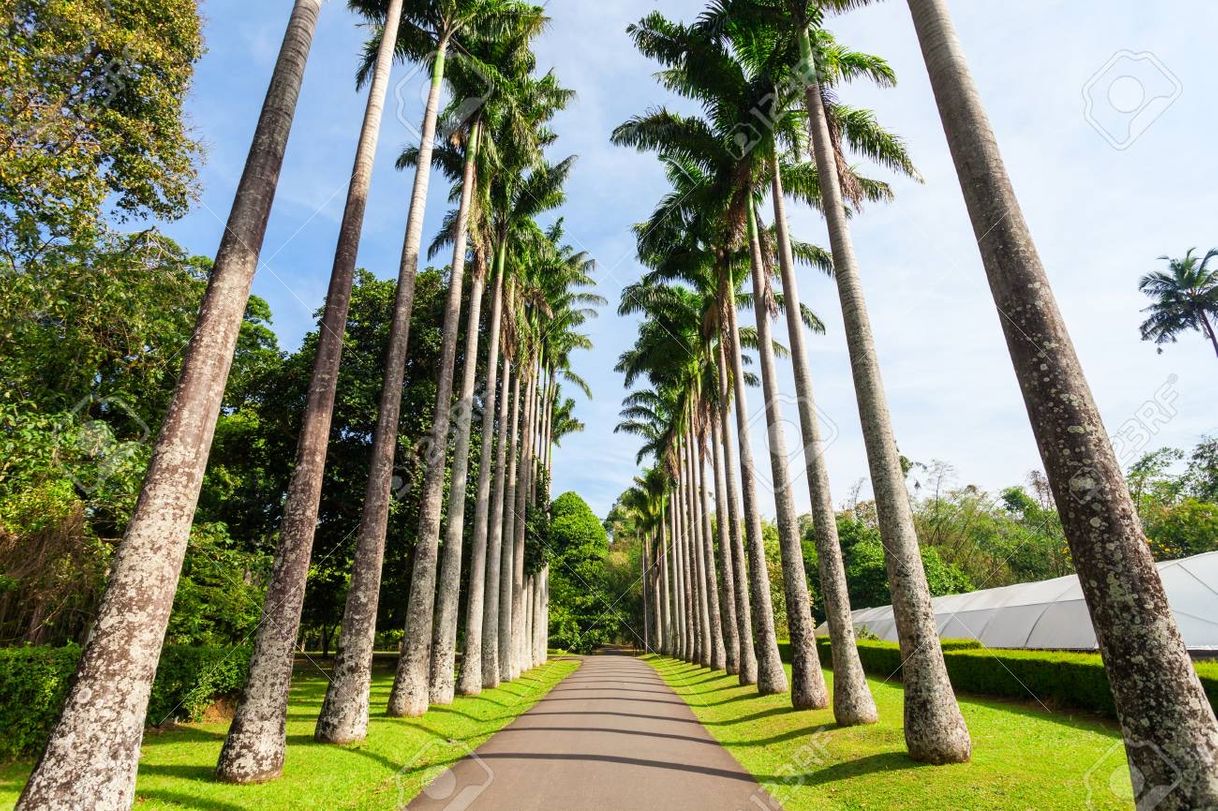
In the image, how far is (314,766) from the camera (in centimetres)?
808

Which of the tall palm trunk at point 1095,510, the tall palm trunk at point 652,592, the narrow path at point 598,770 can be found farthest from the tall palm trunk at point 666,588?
the tall palm trunk at point 1095,510

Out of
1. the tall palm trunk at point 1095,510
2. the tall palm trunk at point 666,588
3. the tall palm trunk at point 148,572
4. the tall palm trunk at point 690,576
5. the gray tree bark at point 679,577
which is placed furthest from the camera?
the tall palm trunk at point 666,588

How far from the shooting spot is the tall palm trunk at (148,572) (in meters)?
4.70

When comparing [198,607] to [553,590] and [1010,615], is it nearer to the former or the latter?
[1010,615]

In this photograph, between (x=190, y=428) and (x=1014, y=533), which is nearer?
(x=190, y=428)

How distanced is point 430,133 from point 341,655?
486 inches

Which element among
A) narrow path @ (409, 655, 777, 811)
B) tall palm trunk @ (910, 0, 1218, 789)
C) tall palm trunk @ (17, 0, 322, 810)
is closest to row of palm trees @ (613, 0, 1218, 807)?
tall palm trunk @ (910, 0, 1218, 789)

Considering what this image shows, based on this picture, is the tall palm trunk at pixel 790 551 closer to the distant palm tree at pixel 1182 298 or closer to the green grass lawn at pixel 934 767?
the green grass lawn at pixel 934 767

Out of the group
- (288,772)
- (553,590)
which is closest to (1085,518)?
(288,772)

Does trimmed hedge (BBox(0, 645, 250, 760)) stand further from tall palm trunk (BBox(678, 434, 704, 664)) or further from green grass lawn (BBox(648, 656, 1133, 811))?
tall palm trunk (BBox(678, 434, 704, 664))

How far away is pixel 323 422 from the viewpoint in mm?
9422

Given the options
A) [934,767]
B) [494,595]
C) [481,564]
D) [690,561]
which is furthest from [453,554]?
[690,561]

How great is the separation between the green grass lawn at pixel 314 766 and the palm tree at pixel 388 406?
2.34ft

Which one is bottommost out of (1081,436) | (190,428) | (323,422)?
(1081,436)
